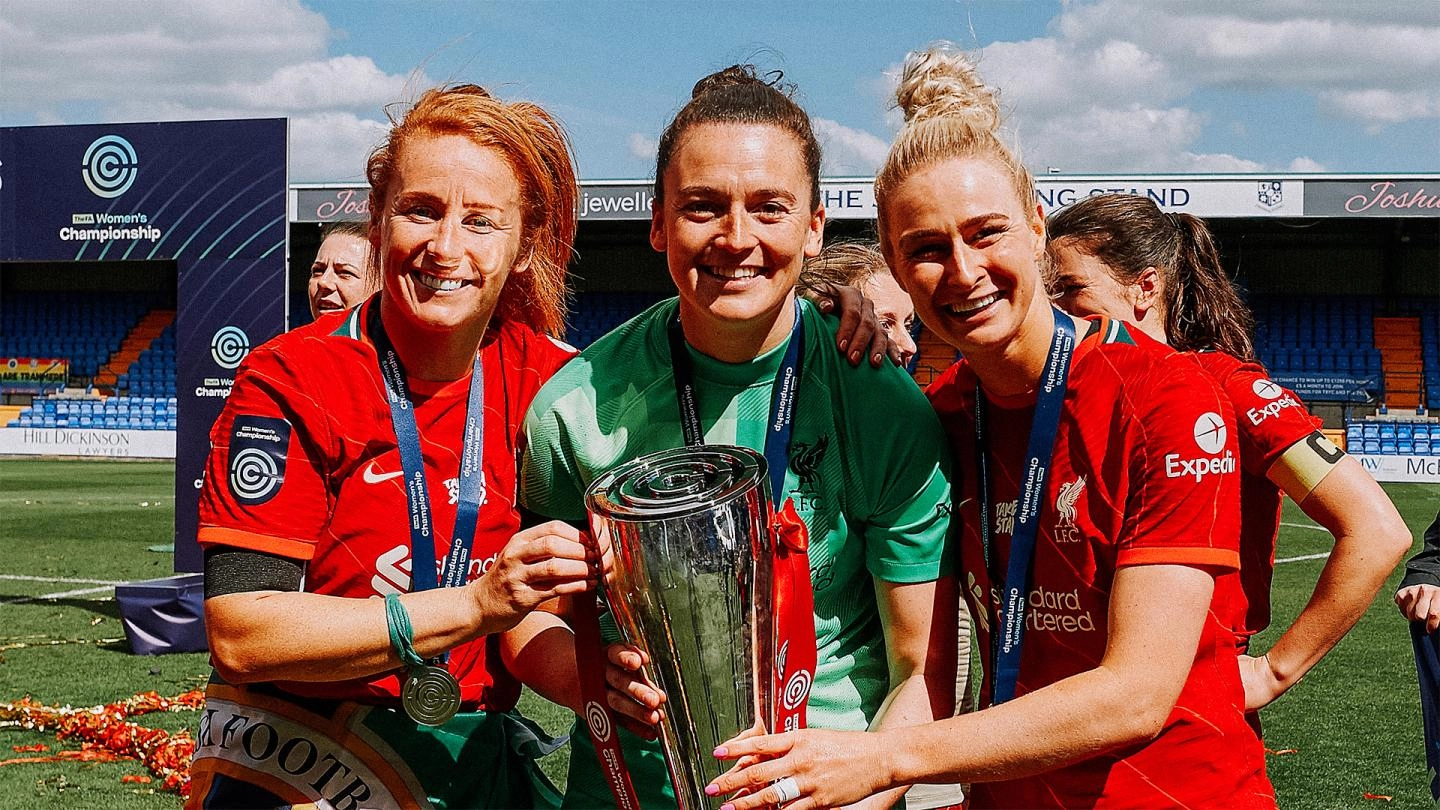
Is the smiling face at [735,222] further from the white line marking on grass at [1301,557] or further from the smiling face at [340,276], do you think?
the white line marking on grass at [1301,557]

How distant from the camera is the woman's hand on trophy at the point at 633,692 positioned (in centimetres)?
190

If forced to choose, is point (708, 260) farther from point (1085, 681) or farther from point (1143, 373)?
point (1085, 681)

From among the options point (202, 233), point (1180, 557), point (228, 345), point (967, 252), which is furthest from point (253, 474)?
point (202, 233)

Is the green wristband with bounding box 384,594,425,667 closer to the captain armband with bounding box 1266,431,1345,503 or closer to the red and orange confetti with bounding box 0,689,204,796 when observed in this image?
the captain armband with bounding box 1266,431,1345,503

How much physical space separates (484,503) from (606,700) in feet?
1.44

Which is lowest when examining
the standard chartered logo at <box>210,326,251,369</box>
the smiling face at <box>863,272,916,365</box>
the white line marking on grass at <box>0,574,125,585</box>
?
→ the white line marking on grass at <box>0,574,125,585</box>

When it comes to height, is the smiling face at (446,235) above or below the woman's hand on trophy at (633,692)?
above

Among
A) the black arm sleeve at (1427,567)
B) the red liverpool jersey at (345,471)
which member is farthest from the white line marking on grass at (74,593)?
the black arm sleeve at (1427,567)

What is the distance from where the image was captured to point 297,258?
110 ft

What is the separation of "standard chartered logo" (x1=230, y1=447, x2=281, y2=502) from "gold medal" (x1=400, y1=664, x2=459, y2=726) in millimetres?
377

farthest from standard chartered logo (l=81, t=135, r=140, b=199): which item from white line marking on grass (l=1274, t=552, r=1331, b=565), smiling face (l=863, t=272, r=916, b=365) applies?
white line marking on grass (l=1274, t=552, r=1331, b=565)

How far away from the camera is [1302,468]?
265 cm

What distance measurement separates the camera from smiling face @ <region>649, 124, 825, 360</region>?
79.5 inches

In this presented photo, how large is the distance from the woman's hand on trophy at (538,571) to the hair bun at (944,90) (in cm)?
97
